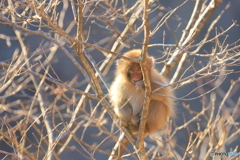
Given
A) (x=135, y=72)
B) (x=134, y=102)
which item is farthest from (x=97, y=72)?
(x=134, y=102)

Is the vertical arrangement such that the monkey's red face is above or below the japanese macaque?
above

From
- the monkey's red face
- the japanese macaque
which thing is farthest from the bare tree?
the monkey's red face

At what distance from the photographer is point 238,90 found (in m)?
11.7

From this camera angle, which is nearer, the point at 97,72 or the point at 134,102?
the point at 97,72

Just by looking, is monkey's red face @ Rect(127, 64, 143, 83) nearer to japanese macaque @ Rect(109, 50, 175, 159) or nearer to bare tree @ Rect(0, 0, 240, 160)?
japanese macaque @ Rect(109, 50, 175, 159)

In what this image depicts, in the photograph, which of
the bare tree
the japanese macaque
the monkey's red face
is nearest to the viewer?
the bare tree

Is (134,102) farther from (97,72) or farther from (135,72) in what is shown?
(97,72)

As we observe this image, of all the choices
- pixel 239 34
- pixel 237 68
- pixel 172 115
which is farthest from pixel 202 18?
pixel 239 34

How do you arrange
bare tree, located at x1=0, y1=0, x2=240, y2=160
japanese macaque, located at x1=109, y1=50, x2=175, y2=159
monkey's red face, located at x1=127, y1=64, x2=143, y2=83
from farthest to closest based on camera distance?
1. japanese macaque, located at x1=109, y1=50, x2=175, y2=159
2. monkey's red face, located at x1=127, y1=64, x2=143, y2=83
3. bare tree, located at x1=0, y1=0, x2=240, y2=160

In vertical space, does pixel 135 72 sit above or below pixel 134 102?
above

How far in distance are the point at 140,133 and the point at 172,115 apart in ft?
6.80

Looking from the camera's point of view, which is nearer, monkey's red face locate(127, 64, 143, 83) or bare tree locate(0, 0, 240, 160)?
bare tree locate(0, 0, 240, 160)

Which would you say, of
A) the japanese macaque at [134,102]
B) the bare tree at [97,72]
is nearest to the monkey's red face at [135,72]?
the japanese macaque at [134,102]

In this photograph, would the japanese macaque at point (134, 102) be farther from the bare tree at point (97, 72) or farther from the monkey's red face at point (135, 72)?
the bare tree at point (97, 72)
